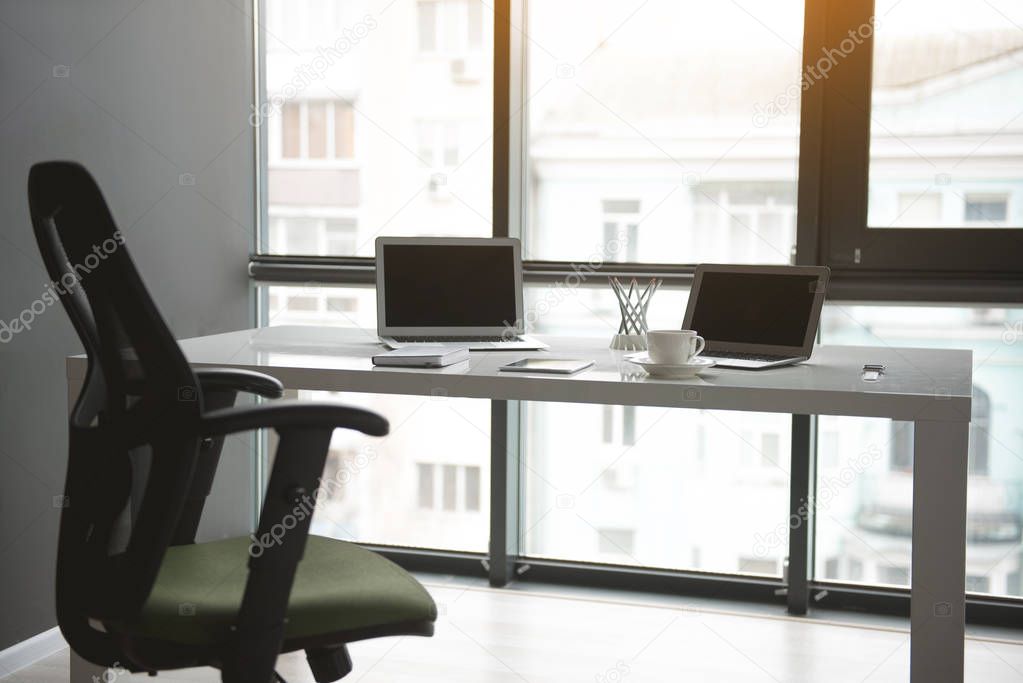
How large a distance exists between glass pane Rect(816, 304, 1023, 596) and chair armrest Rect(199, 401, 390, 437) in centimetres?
198

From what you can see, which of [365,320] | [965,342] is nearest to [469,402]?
[365,320]

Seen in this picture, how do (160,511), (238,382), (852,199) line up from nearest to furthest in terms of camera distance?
(160,511) < (238,382) < (852,199)

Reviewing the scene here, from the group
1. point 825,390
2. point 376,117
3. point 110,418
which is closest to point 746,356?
point 825,390

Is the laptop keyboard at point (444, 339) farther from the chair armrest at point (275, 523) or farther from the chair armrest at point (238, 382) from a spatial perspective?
the chair armrest at point (275, 523)

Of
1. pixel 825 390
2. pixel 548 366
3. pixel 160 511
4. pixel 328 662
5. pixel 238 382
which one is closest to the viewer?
pixel 160 511

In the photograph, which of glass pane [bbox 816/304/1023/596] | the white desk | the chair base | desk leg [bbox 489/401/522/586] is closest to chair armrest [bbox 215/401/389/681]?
the chair base

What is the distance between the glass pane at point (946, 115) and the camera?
2861mm

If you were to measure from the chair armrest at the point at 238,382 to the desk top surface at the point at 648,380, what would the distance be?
332 millimetres

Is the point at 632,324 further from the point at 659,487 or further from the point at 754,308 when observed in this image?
the point at 659,487

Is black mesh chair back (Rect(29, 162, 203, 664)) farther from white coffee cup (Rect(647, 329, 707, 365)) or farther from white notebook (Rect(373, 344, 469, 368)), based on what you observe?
white coffee cup (Rect(647, 329, 707, 365))

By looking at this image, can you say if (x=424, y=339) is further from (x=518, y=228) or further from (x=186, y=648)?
(x=186, y=648)

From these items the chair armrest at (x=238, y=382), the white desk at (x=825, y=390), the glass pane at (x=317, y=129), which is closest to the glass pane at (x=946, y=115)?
the white desk at (x=825, y=390)

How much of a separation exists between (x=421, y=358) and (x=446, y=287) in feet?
1.79

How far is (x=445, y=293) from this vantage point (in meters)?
2.70
